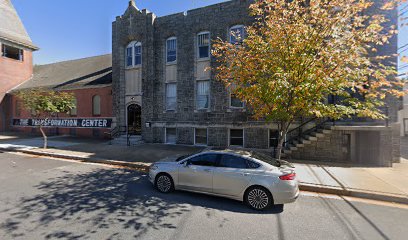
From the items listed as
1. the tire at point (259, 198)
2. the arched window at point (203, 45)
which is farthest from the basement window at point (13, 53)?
the tire at point (259, 198)

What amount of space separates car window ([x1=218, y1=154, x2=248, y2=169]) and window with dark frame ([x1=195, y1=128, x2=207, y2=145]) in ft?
29.5

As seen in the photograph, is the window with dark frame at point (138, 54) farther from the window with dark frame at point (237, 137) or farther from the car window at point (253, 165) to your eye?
the car window at point (253, 165)

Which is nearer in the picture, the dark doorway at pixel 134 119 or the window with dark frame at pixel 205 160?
the window with dark frame at pixel 205 160

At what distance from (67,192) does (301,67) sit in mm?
8883

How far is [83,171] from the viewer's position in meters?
9.34

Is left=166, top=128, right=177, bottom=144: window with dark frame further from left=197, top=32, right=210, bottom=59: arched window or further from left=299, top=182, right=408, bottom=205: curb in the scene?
left=299, top=182, right=408, bottom=205: curb

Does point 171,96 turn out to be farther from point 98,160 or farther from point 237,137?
point 98,160

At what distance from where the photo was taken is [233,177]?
600 centimetres

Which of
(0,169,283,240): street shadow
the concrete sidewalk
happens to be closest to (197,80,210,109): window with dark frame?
the concrete sidewalk

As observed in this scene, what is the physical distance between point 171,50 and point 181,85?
312 cm

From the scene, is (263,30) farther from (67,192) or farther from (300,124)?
(67,192)

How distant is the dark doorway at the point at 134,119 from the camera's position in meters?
17.8

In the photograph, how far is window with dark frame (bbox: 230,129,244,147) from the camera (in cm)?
1447

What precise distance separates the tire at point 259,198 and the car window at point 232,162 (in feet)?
2.31
